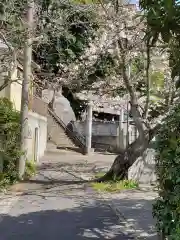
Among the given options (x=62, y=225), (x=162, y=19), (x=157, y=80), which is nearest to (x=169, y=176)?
(x=162, y=19)

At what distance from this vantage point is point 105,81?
2036 centimetres

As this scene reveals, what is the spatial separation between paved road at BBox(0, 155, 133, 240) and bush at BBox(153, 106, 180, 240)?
91.2 inches

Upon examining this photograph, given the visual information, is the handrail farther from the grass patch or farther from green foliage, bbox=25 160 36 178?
the grass patch

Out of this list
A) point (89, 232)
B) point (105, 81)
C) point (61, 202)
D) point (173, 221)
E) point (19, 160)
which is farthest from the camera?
point (105, 81)

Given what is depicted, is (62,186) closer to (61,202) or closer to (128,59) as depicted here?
(61,202)

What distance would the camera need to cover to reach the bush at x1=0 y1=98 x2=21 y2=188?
15.6 m

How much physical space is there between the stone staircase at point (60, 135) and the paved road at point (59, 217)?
1859 centimetres

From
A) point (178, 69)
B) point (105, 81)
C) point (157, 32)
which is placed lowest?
point (178, 69)

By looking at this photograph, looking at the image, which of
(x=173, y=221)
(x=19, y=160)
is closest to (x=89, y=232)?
(x=173, y=221)

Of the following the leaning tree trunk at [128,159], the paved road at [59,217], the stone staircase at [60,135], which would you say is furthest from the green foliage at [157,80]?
the stone staircase at [60,135]

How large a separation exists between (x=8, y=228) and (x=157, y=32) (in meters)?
5.27

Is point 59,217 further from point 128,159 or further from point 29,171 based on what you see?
point 29,171

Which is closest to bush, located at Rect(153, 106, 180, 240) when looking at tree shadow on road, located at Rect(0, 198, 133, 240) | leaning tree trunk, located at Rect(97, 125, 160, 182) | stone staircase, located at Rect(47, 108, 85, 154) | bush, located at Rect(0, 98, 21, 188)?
tree shadow on road, located at Rect(0, 198, 133, 240)

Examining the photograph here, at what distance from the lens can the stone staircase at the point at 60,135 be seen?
108 feet
